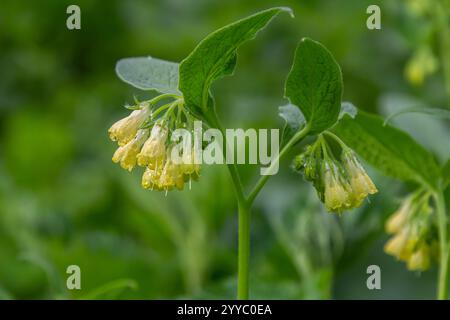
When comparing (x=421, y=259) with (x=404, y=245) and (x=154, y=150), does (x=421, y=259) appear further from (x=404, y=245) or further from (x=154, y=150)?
(x=154, y=150)

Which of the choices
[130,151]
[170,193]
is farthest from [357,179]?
[170,193]

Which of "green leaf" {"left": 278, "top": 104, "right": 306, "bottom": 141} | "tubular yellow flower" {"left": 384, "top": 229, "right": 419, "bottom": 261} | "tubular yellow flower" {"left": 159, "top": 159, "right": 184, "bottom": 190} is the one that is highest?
"green leaf" {"left": 278, "top": 104, "right": 306, "bottom": 141}

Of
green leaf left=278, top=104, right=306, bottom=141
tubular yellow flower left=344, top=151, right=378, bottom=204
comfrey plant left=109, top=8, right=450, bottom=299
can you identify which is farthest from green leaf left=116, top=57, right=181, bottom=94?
tubular yellow flower left=344, top=151, right=378, bottom=204

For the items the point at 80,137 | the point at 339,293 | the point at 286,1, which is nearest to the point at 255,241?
the point at 339,293

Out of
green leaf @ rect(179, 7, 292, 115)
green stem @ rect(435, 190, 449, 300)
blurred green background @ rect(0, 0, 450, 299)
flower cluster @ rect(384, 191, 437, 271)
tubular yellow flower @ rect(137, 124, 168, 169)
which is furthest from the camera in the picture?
blurred green background @ rect(0, 0, 450, 299)

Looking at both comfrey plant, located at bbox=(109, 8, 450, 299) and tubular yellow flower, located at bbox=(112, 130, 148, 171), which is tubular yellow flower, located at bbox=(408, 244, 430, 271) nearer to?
comfrey plant, located at bbox=(109, 8, 450, 299)

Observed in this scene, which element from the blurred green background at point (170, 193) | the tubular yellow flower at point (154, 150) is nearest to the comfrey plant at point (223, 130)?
the tubular yellow flower at point (154, 150)
